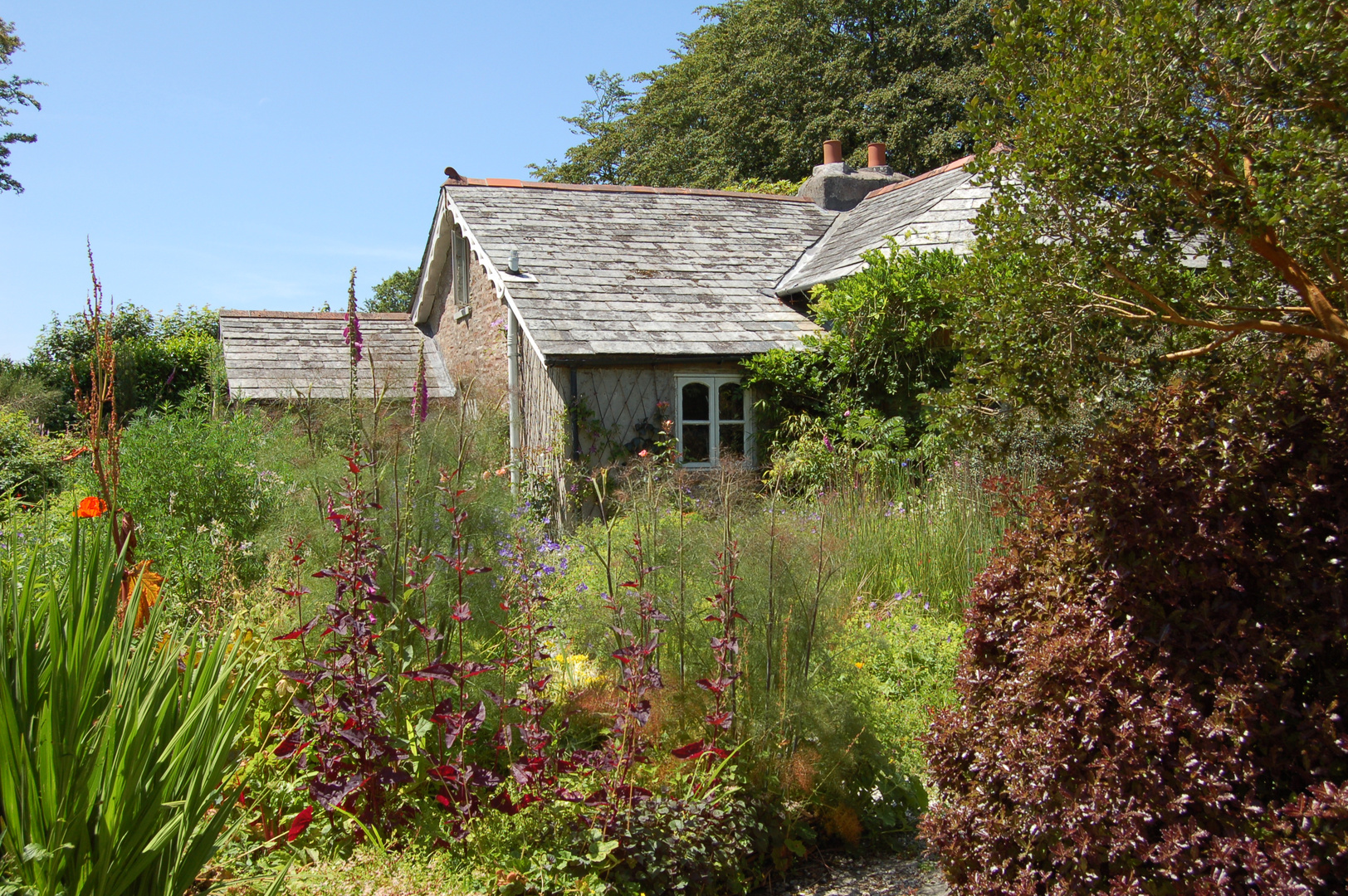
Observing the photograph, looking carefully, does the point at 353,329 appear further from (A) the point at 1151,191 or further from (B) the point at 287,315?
(B) the point at 287,315

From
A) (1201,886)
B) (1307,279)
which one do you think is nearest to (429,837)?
(1201,886)

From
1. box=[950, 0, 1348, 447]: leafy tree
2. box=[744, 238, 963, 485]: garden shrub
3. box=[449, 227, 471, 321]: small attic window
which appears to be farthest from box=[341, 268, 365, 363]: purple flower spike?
box=[449, 227, 471, 321]: small attic window

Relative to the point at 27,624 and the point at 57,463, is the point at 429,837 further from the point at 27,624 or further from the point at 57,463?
the point at 57,463

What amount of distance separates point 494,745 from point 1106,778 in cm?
217

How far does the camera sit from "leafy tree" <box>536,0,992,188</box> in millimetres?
27594

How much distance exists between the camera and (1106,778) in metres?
2.62

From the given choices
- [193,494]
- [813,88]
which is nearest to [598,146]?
[813,88]

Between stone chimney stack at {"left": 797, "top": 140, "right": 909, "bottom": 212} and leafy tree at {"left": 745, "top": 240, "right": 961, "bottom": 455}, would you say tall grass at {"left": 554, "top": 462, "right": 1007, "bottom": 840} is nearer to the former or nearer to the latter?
leafy tree at {"left": 745, "top": 240, "right": 961, "bottom": 455}

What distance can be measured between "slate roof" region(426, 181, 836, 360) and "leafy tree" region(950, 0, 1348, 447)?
879 cm

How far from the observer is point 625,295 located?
13789mm

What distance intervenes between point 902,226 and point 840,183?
543cm

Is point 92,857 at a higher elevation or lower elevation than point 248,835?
higher

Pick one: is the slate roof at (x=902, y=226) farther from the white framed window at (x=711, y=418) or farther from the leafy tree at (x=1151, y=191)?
the leafy tree at (x=1151, y=191)

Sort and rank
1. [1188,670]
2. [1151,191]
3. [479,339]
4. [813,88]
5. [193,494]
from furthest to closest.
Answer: [813,88], [479,339], [193,494], [1151,191], [1188,670]
